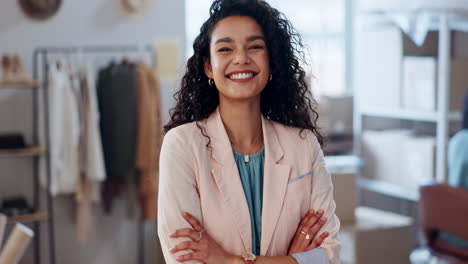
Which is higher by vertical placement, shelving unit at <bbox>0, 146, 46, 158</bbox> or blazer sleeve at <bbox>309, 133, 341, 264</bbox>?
blazer sleeve at <bbox>309, 133, 341, 264</bbox>

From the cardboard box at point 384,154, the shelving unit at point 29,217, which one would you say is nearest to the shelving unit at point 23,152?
the shelving unit at point 29,217

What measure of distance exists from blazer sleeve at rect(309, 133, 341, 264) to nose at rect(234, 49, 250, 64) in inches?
10.7

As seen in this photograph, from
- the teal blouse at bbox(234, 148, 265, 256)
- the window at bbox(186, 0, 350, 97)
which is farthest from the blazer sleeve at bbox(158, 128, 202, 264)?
the window at bbox(186, 0, 350, 97)

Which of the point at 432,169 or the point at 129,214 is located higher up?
the point at 432,169

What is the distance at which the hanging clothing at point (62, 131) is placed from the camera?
179 inches

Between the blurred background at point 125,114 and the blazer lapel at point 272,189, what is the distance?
237 cm

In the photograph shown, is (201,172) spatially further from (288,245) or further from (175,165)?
(288,245)

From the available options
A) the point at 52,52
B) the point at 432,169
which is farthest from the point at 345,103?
the point at 52,52

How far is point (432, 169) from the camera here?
4.84 m

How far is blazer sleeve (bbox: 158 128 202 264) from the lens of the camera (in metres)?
1.65

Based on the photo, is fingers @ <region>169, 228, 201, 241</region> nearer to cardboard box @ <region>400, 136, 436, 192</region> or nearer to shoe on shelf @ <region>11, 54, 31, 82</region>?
shoe on shelf @ <region>11, 54, 31, 82</region>

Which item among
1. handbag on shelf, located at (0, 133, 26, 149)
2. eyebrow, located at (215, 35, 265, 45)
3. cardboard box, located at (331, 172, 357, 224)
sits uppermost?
eyebrow, located at (215, 35, 265, 45)

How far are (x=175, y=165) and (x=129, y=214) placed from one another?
351 centimetres

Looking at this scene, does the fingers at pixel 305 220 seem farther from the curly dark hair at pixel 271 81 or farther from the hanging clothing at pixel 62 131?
the hanging clothing at pixel 62 131
